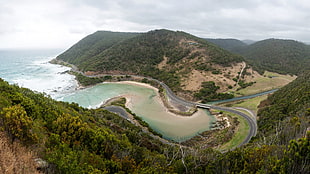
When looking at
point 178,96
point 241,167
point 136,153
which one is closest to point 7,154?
point 136,153

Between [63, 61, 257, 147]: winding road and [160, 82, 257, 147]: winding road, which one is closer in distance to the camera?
[160, 82, 257, 147]: winding road

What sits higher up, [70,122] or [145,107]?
[70,122]

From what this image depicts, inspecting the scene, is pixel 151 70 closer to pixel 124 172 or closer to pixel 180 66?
pixel 180 66

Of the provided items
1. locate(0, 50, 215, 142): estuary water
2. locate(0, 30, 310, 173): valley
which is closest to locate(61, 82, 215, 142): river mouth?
locate(0, 50, 215, 142): estuary water

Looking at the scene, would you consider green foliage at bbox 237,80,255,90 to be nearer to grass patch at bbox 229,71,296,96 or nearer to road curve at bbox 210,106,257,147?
grass patch at bbox 229,71,296,96

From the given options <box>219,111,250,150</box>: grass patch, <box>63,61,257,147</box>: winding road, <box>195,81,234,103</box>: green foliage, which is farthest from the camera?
<box>195,81,234,103</box>: green foliage

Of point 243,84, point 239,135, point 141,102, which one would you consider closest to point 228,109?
point 239,135

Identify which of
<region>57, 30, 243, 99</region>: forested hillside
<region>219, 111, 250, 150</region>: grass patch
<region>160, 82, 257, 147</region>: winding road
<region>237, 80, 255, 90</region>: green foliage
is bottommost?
<region>219, 111, 250, 150</region>: grass patch

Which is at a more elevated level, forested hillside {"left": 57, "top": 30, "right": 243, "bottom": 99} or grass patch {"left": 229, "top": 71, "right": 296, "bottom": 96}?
forested hillside {"left": 57, "top": 30, "right": 243, "bottom": 99}

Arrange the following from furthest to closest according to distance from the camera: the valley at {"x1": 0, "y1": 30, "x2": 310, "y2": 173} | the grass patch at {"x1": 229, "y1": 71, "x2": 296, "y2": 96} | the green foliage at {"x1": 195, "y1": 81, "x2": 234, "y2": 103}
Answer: the grass patch at {"x1": 229, "y1": 71, "x2": 296, "y2": 96}, the green foliage at {"x1": 195, "y1": 81, "x2": 234, "y2": 103}, the valley at {"x1": 0, "y1": 30, "x2": 310, "y2": 173}
